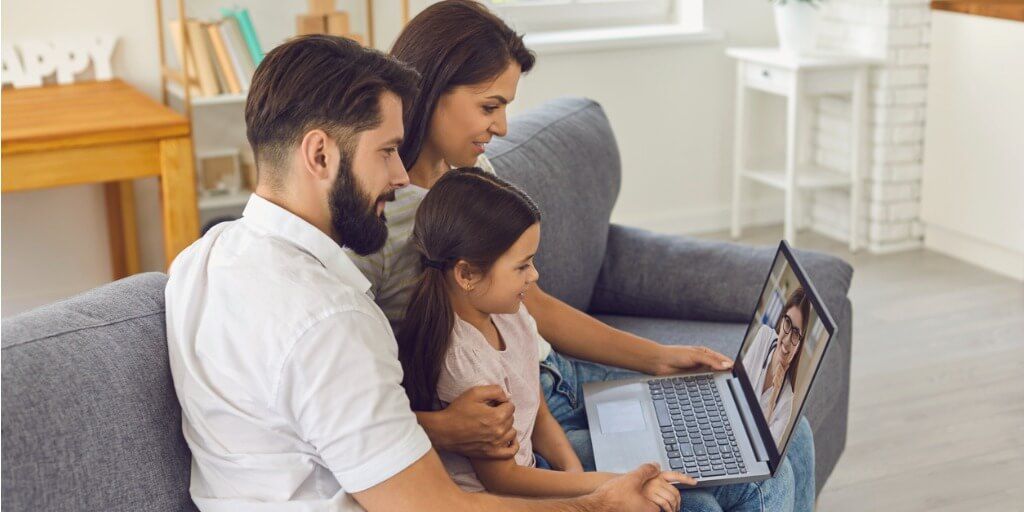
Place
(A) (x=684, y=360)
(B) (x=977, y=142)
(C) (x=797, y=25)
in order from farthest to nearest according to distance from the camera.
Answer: (C) (x=797, y=25), (B) (x=977, y=142), (A) (x=684, y=360)

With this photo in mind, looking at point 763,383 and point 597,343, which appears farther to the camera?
point 597,343

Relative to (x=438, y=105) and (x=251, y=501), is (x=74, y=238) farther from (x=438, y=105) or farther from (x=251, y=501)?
(x=251, y=501)

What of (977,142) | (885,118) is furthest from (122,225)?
A: (977,142)

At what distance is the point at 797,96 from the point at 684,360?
2.34 m

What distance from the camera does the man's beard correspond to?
1.39m

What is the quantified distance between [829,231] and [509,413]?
337cm

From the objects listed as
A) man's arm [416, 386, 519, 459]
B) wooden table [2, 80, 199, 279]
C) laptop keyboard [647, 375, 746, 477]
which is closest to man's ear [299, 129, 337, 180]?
man's arm [416, 386, 519, 459]

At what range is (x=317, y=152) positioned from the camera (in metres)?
1.37

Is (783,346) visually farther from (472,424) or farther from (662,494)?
(472,424)

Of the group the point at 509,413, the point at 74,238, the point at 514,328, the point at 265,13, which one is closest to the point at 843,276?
the point at 514,328

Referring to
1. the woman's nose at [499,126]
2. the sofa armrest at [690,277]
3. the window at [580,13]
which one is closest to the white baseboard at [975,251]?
the window at [580,13]

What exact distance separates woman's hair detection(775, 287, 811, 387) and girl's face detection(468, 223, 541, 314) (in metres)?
0.40

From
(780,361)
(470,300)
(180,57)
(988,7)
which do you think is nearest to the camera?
(470,300)

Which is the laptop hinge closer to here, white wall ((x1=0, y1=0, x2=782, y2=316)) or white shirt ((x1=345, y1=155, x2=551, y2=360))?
white shirt ((x1=345, y1=155, x2=551, y2=360))
